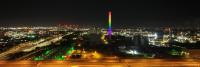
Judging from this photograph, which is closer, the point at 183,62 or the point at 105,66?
the point at 105,66

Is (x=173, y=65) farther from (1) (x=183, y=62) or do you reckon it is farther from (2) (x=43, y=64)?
(2) (x=43, y=64)

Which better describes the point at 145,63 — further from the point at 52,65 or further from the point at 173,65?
the point at 52,65

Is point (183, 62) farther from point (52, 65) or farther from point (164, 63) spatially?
point (52, 65)

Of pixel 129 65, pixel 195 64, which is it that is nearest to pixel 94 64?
pixel 129 65

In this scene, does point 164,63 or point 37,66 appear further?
point 164,63

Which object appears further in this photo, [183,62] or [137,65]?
[183,62]

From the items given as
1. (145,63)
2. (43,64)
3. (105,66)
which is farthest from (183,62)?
(43,64)

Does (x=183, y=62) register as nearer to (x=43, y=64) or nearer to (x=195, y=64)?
(x=195, y=64)

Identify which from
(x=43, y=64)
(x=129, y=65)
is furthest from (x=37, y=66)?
(x=129, y=65)
